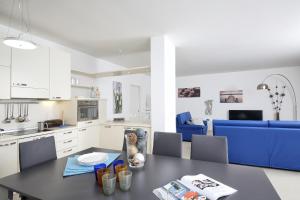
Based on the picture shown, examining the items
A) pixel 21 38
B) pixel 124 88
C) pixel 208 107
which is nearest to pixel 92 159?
pixel 21 38

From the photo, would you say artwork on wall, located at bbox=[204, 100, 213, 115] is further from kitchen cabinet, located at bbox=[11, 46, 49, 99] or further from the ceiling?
kitchen cabinet, located at bbox=[11, 46, 49, 99]

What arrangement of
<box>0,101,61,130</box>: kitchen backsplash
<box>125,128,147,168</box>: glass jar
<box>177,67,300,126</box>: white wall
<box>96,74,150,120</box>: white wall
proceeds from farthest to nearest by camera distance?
<box>177,67,300,126</box>: white wall < <box>96,74,150,120</box>: white wall < <box>0,101,61,130</box>: kitchen backsplash < <box>125,128,147,168</box>: glass jar

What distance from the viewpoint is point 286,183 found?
2.79 metres

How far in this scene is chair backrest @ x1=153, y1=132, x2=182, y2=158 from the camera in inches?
78.7

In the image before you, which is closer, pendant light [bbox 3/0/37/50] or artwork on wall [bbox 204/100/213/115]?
pendant light [bbox 3/0/37/50]

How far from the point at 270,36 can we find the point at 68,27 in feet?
12.2

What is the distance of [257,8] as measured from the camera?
2391 millimetres

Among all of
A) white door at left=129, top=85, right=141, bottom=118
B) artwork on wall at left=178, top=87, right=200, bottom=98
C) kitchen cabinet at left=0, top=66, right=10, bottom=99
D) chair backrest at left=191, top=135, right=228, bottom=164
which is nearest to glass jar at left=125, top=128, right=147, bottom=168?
chair backrest at left=191, top=135, right=228, bottom=164

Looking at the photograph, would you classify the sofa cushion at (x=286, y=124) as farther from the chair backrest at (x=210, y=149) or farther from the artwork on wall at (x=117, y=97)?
the artwork on wall at (x=117, y=97)

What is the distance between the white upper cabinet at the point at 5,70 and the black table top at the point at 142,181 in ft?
5.06

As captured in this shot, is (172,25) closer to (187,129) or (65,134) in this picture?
(65,134)

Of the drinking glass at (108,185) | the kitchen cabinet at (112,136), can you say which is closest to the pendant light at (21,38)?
the drinking glass at (108,185)

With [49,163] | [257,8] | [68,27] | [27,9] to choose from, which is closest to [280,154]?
[257,8]

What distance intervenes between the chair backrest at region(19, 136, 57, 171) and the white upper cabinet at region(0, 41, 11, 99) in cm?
121
